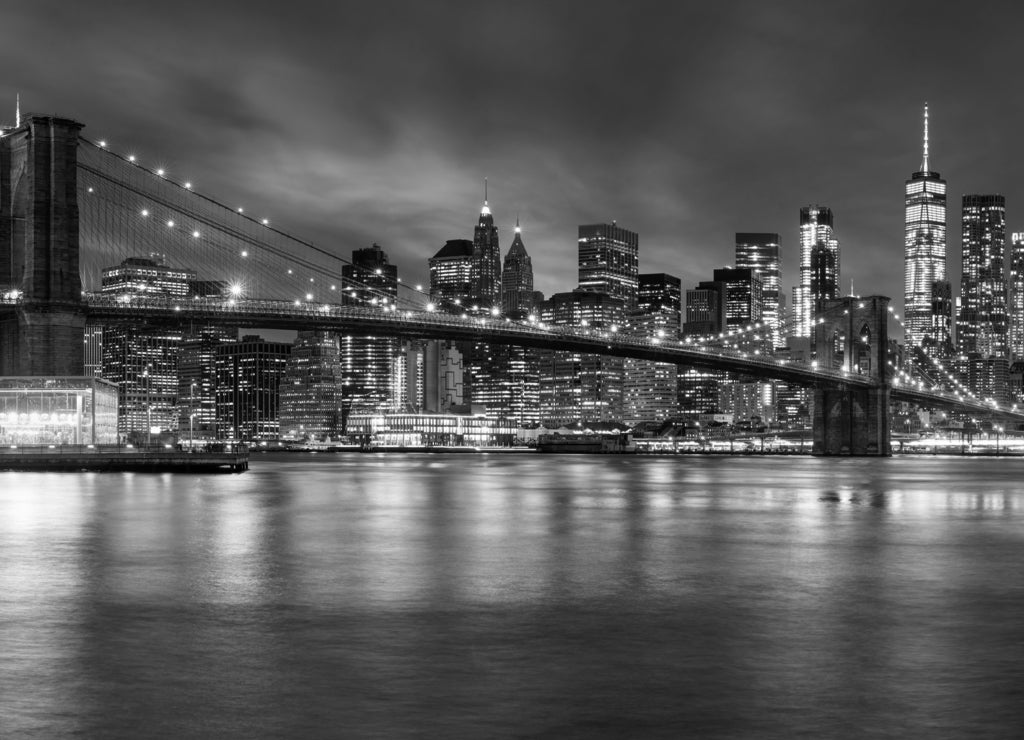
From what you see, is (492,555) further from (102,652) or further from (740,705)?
(740,705)

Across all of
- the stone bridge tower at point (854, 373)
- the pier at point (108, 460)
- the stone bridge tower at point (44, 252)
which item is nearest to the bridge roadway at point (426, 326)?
the stone bridge tower at point (854, 373)

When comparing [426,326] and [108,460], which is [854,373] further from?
[108,460]

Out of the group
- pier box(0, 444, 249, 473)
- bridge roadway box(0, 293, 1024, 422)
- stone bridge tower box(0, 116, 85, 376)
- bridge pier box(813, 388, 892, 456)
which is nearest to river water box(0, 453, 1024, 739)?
pier box(0, 444, 249, 473)

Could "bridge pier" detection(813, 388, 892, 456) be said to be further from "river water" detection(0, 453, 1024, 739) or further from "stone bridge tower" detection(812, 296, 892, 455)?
"river water" detection(0, 453, 1024, 739)

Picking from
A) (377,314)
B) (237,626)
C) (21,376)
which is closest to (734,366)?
(377,314)

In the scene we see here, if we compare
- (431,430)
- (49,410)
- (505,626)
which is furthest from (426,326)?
(431,430)
